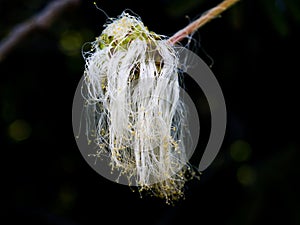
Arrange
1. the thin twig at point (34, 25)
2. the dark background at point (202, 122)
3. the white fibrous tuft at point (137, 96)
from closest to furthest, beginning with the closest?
the white fibrous tuft at point (137, 96)
the thin twig at point (34, 25)
the dark background at point (202, 122)

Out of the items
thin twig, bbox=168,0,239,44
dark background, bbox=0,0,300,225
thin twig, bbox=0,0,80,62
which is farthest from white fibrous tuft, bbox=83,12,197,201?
dark background, bbox=0,0,300,225

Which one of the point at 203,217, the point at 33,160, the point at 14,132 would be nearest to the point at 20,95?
the point at 14,132

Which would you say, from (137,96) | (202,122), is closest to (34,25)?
(137,96)

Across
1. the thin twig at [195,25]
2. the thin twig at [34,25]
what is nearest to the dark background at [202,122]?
the thin twig at [34,25]

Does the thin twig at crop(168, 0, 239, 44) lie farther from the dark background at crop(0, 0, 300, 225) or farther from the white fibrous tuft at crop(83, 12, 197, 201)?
the dark background at crop(0, 0, 300, 225)

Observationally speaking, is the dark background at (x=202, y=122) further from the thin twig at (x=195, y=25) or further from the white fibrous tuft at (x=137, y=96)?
the white fibrous tuft at (x=137, y=96)

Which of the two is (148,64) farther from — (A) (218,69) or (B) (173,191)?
(A) (218,69)
